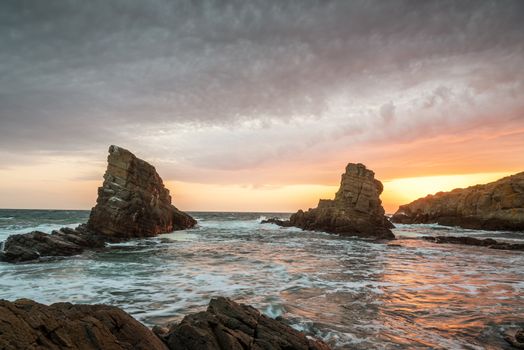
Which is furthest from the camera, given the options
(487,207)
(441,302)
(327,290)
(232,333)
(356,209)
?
(487,207)

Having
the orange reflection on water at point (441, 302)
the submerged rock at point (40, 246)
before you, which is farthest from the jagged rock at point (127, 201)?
the orange reflection on water at point (441, 302)

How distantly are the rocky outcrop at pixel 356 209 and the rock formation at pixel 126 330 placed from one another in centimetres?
4530

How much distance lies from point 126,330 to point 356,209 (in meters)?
53.4

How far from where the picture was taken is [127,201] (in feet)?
133

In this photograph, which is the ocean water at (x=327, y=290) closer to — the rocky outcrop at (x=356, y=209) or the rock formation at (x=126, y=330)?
the rock formation at (x=126, y=330)

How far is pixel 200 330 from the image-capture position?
286 inches

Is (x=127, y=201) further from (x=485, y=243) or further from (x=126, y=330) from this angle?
(x=485, y=243)

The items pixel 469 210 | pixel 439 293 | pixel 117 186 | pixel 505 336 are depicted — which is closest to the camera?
pixel 505 336

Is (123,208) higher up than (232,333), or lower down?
higher up

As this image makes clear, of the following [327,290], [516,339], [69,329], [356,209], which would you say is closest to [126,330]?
[69,329]

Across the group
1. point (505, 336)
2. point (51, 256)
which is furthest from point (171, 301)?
point (51, 256)

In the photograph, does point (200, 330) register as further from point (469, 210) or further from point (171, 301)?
point (469, 210)

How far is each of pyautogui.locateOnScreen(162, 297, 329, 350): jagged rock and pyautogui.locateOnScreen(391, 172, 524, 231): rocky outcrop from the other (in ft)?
227

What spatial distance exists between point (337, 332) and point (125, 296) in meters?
8.59
